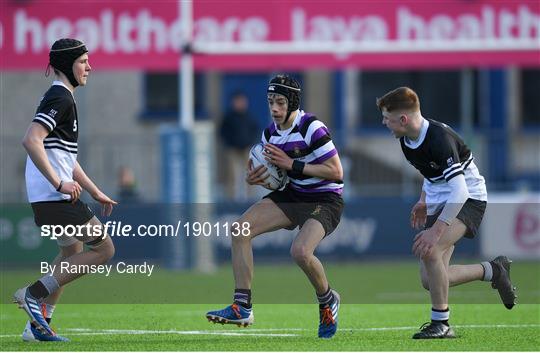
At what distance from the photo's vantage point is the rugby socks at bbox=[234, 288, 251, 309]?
10312mm

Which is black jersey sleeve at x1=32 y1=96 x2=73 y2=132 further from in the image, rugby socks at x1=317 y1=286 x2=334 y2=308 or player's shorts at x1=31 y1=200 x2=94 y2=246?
rugby socks at x1=317 y1=286 x2=334 y2=308

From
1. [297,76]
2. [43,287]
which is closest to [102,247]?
[43,287]

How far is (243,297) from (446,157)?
1.88 meters

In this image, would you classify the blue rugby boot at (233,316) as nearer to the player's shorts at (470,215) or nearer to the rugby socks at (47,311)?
the rugby socks at (47,311)

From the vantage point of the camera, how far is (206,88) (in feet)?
88.8

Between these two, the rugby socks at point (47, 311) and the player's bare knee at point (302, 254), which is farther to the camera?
the rugby socks at point (47, 311)

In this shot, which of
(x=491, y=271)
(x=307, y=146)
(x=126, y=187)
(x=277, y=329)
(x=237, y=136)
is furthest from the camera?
(x=237, y=136)

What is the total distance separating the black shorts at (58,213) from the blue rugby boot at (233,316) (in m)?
1.22

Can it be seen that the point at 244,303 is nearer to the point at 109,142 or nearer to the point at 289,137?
the point at 289,137

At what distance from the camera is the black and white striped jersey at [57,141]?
1002 cm

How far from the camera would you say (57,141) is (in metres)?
10.2

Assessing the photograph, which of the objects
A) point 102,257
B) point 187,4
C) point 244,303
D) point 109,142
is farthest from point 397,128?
point 109,142

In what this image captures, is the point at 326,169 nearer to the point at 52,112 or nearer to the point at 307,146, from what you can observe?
the point at 307,146

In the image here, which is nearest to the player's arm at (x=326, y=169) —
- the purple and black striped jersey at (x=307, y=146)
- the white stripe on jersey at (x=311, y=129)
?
the purple and black striped jersey at (x=307, y=146)
